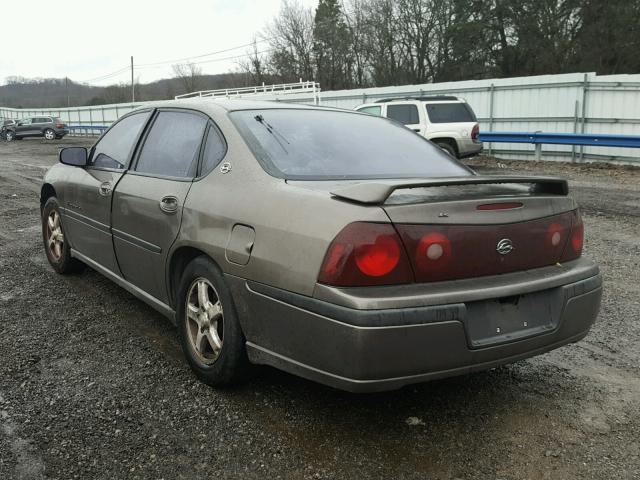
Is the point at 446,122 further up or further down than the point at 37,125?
further down

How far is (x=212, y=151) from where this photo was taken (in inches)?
124

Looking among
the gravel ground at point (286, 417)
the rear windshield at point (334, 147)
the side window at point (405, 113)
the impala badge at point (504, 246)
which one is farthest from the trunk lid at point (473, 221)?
the side window at point (405, 113)

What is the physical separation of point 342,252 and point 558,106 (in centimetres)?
1587

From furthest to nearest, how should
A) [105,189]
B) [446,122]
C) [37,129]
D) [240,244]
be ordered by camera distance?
[37,129], [446,122], [105,189], [240,244]

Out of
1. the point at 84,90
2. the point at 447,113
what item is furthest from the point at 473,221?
the point at 84,90

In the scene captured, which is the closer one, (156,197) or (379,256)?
(379,256)

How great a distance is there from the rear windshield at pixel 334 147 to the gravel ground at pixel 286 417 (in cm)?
115

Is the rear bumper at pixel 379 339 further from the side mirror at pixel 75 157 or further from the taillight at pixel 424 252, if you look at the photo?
the side mirror at pixel 75 157

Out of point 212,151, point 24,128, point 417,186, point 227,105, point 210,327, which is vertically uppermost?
point 24,128

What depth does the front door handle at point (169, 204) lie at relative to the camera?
316cm

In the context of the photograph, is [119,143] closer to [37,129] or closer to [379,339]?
[379,339]

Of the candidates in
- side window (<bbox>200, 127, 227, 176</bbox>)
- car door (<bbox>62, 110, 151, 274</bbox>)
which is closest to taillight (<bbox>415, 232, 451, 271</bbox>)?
side window (<bbox>200, 127, 227, 176</bbox>)

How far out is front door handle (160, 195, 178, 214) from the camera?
3158 millimetres

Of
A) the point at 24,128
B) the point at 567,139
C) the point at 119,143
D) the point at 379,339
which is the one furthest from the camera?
the point at 24,128
